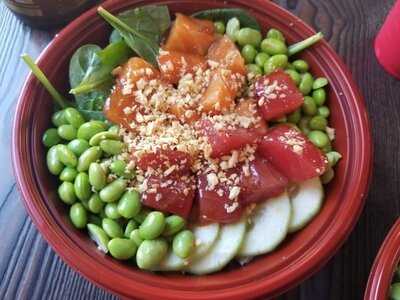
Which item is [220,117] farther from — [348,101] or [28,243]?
[28,243]

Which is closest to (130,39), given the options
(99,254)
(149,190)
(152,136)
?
(152,136)

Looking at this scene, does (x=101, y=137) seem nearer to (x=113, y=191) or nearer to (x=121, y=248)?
(x=113, y=191)

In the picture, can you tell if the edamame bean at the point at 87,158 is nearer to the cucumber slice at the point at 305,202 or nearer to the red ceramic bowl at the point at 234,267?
the red ceramic bowl at the point at 234,267

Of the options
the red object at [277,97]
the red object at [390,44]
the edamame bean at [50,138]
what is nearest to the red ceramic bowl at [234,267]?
the edamame bean at [50,138]

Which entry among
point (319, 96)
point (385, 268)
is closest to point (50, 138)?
point (319, 96)

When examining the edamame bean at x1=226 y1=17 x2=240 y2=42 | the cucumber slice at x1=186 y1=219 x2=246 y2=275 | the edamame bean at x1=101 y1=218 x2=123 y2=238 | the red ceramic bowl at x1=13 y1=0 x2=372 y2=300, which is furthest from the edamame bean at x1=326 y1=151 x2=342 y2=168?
the edamame bean at x1=101 y1=218 x2=123 y2=238

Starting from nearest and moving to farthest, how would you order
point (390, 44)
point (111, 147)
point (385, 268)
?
1. point (385, 268)
2. point (111, 147)
3. point (390, 44)

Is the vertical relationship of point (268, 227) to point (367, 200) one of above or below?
above
